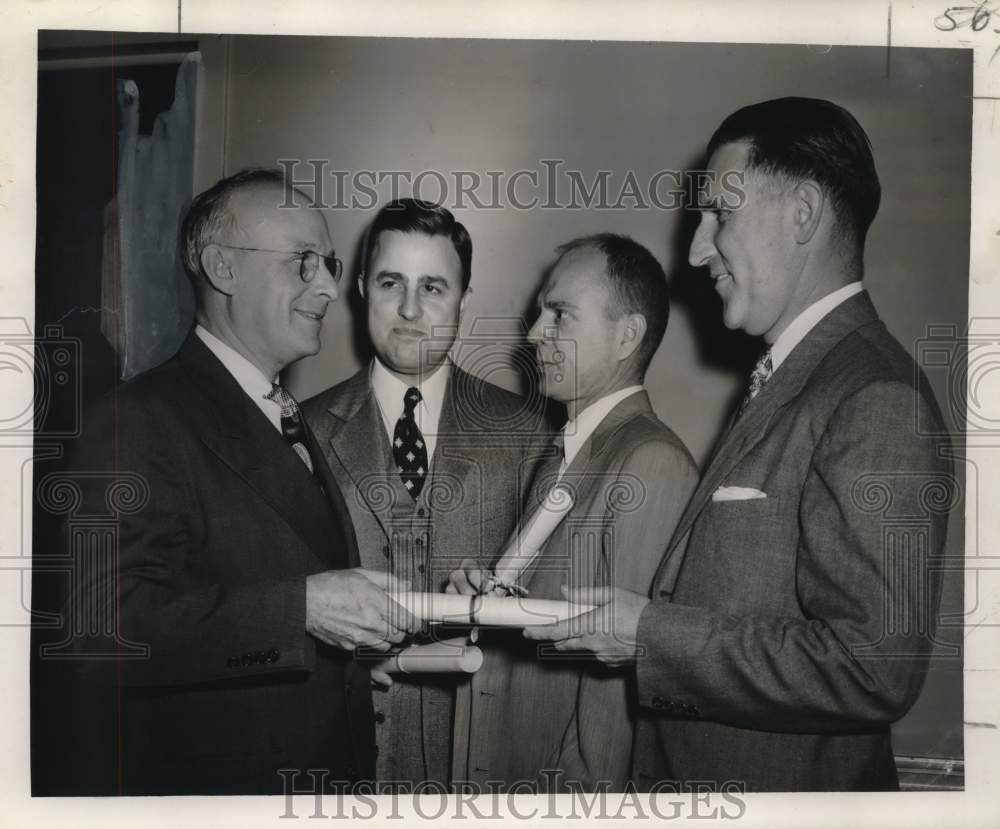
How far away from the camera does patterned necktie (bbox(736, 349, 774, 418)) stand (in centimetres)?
287

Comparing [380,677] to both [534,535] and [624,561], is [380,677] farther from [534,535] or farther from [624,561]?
[624,561]

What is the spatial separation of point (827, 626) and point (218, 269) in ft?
5.57

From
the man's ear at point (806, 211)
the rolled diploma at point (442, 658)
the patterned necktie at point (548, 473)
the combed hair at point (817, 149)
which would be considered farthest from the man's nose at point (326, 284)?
the man's ear at point (806, 211)

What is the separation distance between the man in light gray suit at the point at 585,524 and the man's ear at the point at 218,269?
76 centimetres

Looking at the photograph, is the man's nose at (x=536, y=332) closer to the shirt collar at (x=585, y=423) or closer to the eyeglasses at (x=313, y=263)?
the shirt collar at (x=585, y=423)

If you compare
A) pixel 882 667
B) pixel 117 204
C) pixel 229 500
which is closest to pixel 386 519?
pixel 229 500

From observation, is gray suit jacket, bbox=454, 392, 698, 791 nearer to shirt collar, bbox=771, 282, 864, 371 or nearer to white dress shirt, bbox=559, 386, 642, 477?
white dress shirt, bbox=559, 386, 642, 477

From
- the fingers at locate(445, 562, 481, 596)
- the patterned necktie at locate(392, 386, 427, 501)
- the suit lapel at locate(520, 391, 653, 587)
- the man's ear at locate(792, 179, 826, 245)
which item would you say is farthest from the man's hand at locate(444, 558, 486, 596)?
the man's ear at locate(792, 179, 826, 245)

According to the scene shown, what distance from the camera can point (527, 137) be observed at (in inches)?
117

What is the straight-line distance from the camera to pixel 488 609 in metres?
2.83

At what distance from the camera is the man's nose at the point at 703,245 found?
2.92 m

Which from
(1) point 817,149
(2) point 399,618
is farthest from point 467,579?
(1) point 817,149

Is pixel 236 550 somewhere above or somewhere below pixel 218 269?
below

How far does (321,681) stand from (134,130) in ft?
4.78
